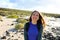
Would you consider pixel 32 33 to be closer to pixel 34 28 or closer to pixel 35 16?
pixel 34 28

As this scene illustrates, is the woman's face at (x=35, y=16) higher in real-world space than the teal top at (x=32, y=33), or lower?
higher

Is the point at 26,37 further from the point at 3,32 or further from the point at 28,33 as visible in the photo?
the point at 3,32

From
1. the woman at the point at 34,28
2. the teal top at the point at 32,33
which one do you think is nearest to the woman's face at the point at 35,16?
the woman at the point at 34,28

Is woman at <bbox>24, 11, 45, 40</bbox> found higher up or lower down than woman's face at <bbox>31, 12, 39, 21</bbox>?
lower down

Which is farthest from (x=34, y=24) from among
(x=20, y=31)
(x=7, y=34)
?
(x=20, y=31)

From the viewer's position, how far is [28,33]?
555cm

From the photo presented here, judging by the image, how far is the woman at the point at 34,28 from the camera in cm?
554

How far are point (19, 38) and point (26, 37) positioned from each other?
24.5 feet

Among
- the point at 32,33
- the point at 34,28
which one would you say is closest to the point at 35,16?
the point at 34,28

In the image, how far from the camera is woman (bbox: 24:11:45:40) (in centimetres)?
554

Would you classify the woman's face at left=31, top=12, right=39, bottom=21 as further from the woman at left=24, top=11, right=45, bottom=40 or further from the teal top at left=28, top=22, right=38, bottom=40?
the teal top at left=28, top=22, right=38, bottom=40

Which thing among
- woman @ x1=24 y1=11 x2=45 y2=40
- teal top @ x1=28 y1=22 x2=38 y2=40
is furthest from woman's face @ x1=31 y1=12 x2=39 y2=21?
teal top @ x1=28 y1=22 x2=38 y2=40

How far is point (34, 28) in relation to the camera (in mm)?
5586

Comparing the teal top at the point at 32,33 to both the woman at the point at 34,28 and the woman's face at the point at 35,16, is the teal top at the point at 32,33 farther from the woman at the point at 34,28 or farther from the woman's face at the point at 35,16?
the woman's face at the point at 35,16
